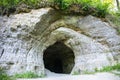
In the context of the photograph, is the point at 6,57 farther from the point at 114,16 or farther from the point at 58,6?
the point at 114,16

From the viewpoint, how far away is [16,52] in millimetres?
10812

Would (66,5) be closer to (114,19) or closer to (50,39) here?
(50,39)

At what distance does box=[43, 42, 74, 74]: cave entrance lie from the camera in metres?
15.2

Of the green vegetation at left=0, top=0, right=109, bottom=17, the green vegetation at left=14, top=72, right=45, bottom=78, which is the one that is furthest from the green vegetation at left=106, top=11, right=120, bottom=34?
the green vegetation at left=14, top=72, right=45, bottom=78

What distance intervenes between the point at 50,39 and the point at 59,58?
5.10 meters

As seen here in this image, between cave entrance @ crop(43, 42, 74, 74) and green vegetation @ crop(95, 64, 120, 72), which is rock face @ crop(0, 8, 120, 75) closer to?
green vegetation @ crop(95, 64, 120, 72)

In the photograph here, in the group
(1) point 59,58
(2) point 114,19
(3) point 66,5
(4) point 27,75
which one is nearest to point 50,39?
(3) point 66,5

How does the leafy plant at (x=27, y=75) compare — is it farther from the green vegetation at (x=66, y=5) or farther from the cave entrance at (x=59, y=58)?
the cave entrance at (x=59, y=58)

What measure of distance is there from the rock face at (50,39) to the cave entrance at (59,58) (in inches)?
70.3

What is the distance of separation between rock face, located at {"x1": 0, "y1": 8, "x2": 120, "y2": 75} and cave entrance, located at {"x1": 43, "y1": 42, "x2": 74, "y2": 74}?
179 centimetres

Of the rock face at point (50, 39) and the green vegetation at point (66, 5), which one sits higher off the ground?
the green vegetation at point (66, 5)

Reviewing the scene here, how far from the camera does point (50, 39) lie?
12.4 metres

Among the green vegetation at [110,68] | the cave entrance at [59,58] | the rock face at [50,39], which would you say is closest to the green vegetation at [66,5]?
the rock face at [50,39]

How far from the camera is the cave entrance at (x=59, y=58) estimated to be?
49.8 feet
